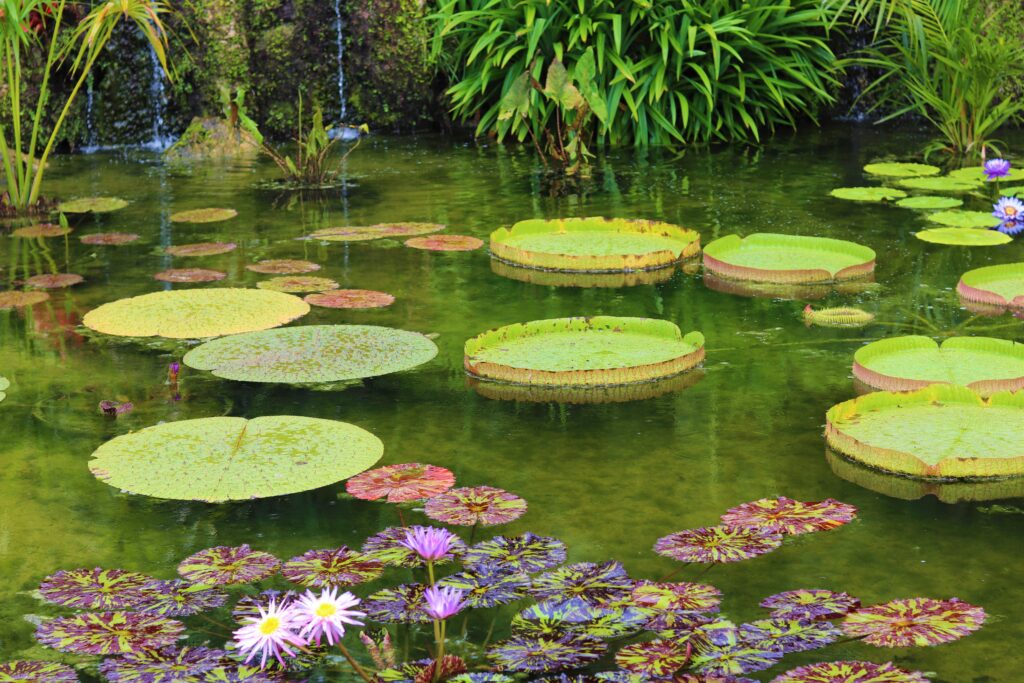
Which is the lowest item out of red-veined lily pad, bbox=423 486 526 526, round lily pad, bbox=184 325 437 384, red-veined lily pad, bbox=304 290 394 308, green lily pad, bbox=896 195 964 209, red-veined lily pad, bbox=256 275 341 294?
red-veined lily pad, bbox=423 486 526 526

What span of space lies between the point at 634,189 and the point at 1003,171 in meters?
1.64

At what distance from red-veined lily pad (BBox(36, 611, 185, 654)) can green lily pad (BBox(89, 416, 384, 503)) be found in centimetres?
52

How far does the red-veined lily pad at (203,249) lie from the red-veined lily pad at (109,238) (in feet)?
0.92

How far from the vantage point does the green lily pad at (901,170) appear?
6711 millimetres

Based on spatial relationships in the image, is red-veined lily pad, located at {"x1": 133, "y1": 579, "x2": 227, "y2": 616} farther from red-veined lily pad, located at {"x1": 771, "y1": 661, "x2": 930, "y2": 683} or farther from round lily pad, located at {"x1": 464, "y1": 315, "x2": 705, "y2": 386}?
round lily pad, located at {"x1": 464, "y1": 315, "x2": 705, "y2": 386}

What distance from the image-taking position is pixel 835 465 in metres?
3.25

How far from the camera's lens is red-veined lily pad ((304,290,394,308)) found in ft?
15.2

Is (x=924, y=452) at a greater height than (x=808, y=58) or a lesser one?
lesser

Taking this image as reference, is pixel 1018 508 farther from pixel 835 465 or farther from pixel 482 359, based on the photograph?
pixel 482 359

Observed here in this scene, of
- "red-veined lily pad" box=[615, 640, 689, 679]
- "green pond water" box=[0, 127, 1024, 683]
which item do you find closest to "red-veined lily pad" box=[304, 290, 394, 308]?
"green pond water" box=[0, 127, 1024, 683]

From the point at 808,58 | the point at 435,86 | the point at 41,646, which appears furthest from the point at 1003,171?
the point at 41,646

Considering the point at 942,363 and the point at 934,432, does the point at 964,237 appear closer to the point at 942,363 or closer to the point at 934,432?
the point at 942,363

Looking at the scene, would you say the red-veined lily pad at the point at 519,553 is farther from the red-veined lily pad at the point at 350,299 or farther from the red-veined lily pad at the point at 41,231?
the red-veined lily pad at the point at 41,231

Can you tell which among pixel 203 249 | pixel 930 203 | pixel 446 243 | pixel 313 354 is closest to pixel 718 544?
pixel 313 354
